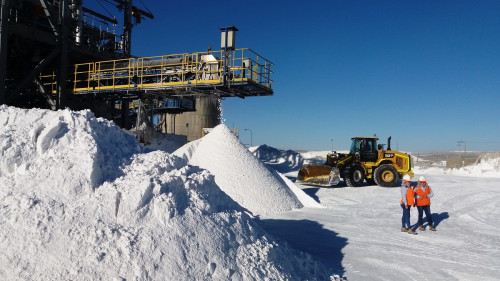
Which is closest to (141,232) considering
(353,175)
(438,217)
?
(438,217)

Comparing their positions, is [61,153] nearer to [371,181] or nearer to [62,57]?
[62,57]

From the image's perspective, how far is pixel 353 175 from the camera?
1352 centimetres

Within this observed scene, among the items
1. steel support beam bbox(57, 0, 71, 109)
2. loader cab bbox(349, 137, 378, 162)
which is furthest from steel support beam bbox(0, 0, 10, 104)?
loader cab bbox(349, 137, 378, 162)

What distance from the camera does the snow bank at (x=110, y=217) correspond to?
3.15m

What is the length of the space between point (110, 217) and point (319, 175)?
9985 mm

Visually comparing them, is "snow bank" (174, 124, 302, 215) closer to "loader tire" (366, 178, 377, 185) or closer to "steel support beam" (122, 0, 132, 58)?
"loader tire" (366, 178, 377, 185)

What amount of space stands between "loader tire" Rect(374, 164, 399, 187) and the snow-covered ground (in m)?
6.66

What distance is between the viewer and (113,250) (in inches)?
126

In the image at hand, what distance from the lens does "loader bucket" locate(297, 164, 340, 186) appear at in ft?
41.1

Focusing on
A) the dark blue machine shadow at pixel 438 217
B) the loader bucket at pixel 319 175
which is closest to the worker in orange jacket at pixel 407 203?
the dark blue machine shadow at pixel 438 217

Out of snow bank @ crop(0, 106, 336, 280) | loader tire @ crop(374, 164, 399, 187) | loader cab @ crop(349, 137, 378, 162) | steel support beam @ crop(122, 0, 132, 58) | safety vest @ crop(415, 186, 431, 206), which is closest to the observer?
snow bank @ crop(0, 106, 336, 280)

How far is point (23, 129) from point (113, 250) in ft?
7.77

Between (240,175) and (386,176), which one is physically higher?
(240,175)

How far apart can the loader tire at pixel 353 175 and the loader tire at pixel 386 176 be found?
58 centimetres
